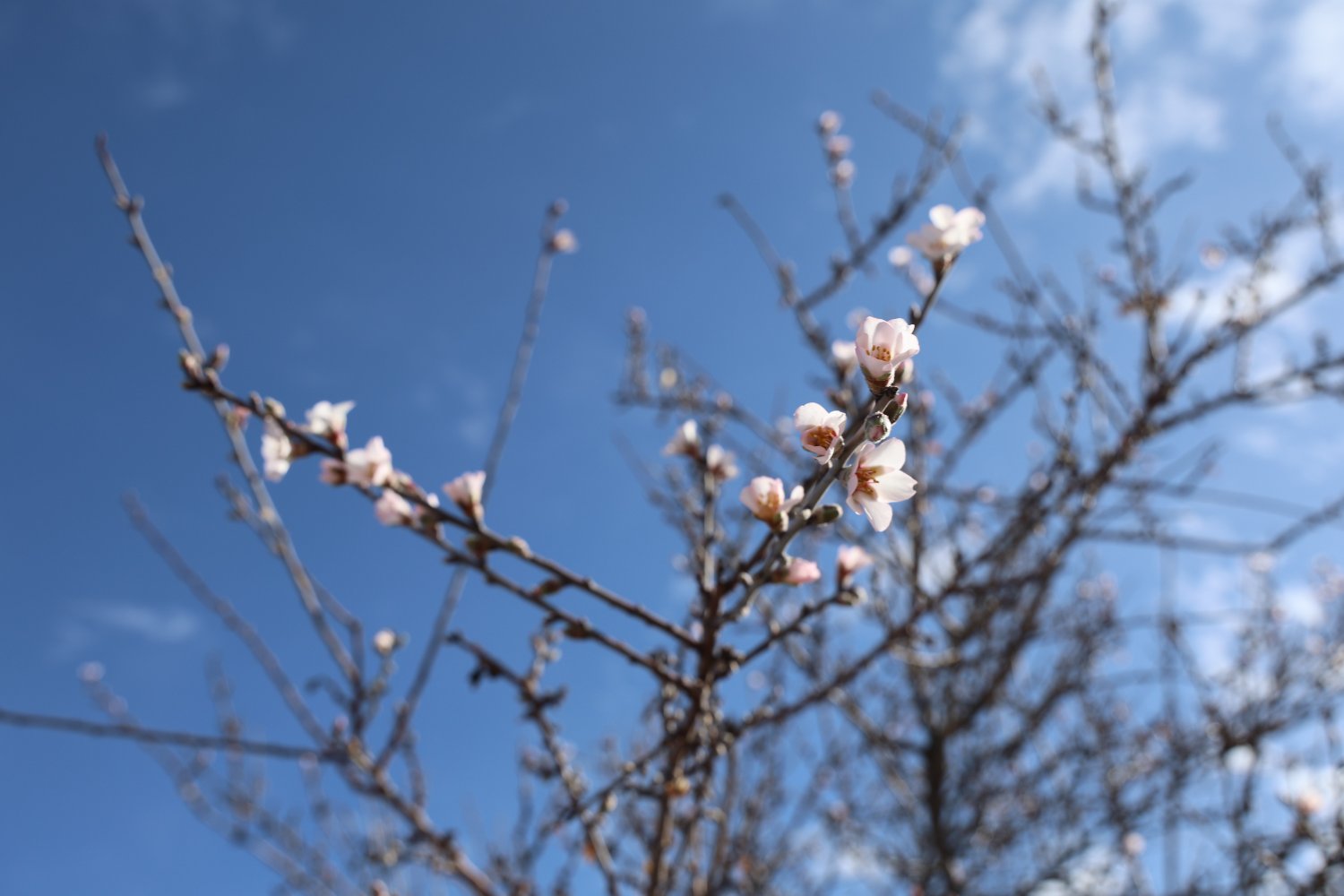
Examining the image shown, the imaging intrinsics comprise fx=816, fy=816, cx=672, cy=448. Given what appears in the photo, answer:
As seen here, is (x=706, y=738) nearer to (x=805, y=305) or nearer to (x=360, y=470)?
(x=360, y=470)

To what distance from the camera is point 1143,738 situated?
627 centimetres

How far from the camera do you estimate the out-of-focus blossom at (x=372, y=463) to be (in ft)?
5.17

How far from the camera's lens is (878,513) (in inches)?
45.7

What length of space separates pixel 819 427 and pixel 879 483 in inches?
5.1

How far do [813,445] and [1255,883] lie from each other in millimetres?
3907

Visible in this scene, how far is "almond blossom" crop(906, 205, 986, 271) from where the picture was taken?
5.32 ft

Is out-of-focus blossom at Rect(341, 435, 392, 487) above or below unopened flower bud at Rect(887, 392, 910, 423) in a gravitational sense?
above

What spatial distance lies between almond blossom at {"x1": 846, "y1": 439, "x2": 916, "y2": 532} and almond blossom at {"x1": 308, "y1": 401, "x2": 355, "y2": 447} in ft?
3.49

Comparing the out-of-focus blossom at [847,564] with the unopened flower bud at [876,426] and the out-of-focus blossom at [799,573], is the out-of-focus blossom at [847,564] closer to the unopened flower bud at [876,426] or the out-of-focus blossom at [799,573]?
the out-of-focus blossom at [799,573]

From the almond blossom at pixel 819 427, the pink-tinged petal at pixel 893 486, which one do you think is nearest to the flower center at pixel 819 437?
the almond blossom at pixel 819 427

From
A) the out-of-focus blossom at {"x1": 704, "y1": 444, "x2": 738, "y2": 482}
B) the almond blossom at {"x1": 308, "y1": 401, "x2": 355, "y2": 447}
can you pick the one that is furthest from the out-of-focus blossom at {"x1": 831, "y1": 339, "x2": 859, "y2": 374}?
the almond blossom at {"x1": 308, "y1": 401, "x2": 355, "y2": 447}

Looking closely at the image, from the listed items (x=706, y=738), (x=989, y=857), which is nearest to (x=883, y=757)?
(x=989, y=857)

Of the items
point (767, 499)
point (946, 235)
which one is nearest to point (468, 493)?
point (767, 499)

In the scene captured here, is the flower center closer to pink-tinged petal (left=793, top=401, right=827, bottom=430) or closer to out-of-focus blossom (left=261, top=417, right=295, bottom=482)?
pink-tinged petal (left=793, top=401, right=827, bottom=430)
